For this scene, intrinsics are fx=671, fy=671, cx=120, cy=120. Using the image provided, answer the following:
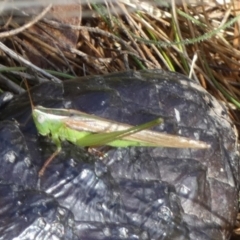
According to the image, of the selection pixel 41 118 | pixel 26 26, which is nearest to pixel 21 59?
pixel 26 26

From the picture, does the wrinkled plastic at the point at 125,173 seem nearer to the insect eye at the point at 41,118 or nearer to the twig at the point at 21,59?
the insect eye at the point at 41,118

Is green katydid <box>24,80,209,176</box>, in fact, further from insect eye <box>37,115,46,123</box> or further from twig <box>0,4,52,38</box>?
twig <box>0,4,52,38</box>

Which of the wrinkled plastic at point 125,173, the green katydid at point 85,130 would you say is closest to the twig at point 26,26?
the wrinkled plastic at point 125,173

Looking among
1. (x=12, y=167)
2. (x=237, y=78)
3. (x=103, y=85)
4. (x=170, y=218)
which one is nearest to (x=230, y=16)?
(x=237, y=78)

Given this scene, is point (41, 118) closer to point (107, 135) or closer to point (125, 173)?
point (107, 135)

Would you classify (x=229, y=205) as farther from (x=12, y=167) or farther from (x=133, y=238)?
(x=12, y=167)
